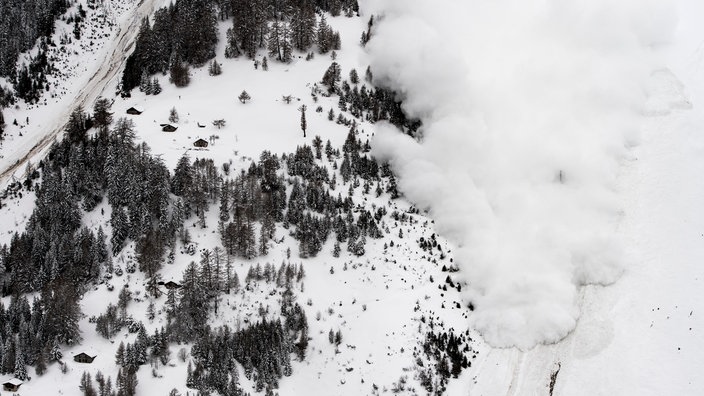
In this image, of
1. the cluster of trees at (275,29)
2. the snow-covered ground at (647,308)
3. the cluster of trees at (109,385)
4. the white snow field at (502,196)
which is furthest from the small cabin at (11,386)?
the cluster of trees at (275,29)

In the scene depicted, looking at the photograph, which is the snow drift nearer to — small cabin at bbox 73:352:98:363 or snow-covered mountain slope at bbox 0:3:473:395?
snow-covered mountain slope at bbox 0:3:473:395

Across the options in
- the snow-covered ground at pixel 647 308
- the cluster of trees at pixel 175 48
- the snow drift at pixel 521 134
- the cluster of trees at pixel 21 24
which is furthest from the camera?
the cluster of trees at pixel 21 24

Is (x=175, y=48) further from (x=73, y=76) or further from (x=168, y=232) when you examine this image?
(x=168, y=232)

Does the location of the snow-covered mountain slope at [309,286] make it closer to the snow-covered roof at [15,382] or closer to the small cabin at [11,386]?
the snow-covered roof at [15,382]

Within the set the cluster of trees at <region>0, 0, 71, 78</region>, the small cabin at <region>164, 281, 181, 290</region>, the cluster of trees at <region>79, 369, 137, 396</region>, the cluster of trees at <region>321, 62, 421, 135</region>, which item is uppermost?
the cluster of trees at <region>0, 0, 71, 78</region>

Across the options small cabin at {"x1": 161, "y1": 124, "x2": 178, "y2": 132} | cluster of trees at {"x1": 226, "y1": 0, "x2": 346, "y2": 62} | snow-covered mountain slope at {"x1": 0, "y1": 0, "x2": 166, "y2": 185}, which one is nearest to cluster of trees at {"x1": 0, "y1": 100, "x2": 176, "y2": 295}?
small cabin at {"x1": 161, "y1": 124, "x2": 178, "y2": 132}

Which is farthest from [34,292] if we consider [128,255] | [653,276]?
[653,276]

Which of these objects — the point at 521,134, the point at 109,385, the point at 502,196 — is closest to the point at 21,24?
the point at 109,385
